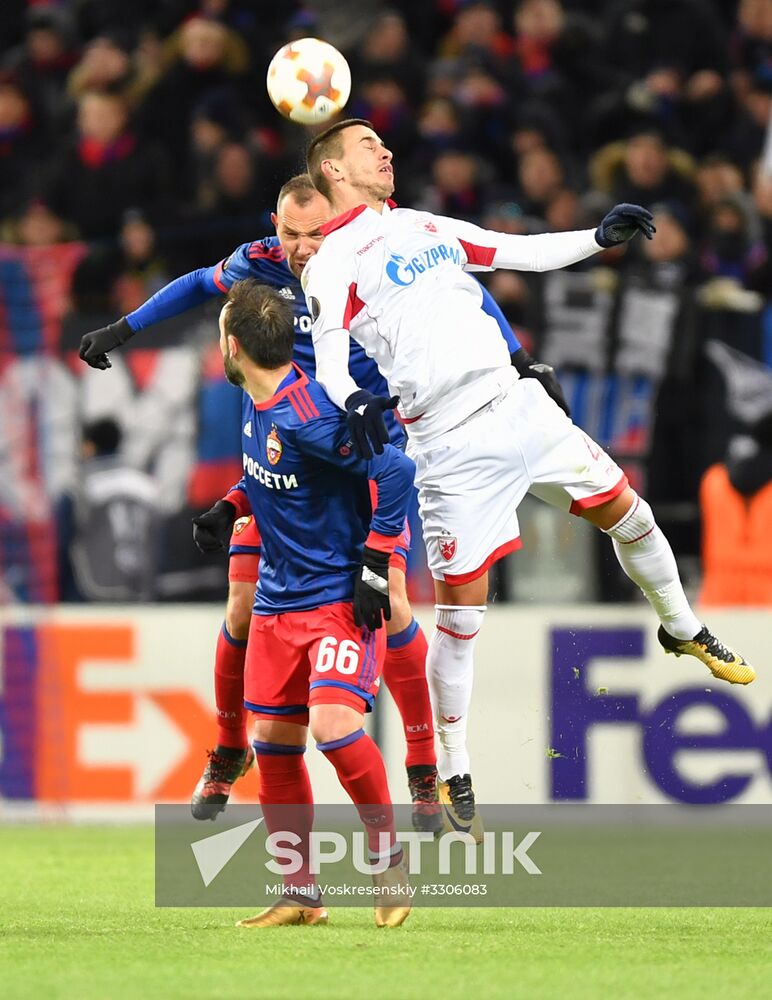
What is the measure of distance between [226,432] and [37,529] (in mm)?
1330

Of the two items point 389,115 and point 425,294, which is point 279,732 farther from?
point 389,115

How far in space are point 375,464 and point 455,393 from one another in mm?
672

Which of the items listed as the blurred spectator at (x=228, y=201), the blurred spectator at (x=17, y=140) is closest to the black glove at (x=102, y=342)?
the blurred spectator at (x=228, y=201)

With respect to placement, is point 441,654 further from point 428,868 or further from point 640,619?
point 640,619

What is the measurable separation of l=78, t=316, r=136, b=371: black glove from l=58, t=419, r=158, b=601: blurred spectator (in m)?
4.52

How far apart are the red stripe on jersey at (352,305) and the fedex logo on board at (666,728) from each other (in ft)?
12.4

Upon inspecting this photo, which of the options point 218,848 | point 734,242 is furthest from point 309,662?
point 734,242

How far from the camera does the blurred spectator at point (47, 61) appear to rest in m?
15.2

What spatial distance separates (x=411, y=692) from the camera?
7.66 m

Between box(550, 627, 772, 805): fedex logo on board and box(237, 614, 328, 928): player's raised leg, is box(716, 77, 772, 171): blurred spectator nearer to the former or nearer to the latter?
box(550, 627, 772, 805): fedex logo on board

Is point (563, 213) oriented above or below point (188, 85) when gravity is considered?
below

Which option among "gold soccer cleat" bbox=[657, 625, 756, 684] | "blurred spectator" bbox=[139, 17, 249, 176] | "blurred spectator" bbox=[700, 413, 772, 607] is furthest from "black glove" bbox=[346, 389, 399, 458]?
"blurred spectator" bbox=[139, 17, 249, 176]

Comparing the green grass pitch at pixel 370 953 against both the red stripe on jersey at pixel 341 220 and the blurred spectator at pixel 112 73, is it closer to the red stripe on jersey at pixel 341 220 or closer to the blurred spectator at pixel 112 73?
the red stripe on jersey at pixel 341 220

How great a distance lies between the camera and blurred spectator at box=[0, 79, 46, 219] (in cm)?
1501
